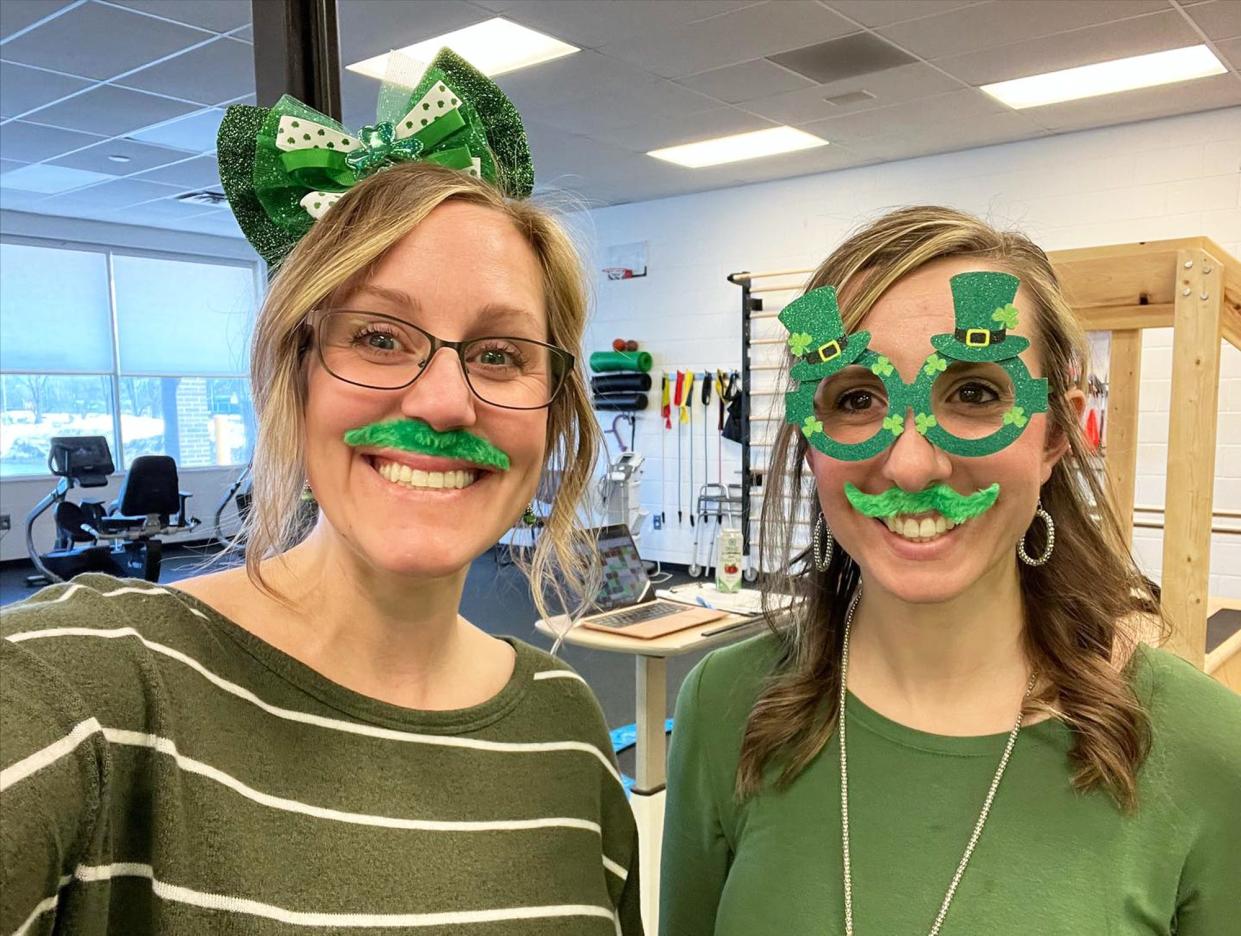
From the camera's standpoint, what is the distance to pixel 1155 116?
5148mm

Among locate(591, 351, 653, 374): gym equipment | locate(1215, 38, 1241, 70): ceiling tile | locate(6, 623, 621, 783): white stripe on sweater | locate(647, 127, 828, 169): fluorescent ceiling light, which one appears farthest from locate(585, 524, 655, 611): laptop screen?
locate(591, 351, 653, 374): gym equipment

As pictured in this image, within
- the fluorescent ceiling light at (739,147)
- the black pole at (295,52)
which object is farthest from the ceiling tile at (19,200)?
the black pole at (295,52)

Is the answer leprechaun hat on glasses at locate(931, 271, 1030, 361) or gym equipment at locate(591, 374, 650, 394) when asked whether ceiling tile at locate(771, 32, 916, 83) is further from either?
leprechaun hat on glasses at locate(931, 271, 1030, 361)

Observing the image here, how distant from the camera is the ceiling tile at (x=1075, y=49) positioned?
3.95m

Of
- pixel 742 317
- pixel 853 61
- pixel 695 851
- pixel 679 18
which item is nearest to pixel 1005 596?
pixel 695 851

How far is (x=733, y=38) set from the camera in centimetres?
404

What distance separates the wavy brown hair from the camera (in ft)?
3.26

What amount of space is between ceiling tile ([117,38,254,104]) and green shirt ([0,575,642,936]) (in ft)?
13.2

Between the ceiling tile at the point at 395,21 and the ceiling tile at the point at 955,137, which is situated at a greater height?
the ceiling tile at the point at 395,21

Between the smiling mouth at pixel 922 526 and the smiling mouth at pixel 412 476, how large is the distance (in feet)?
1.42

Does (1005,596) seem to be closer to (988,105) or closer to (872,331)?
(872,331)

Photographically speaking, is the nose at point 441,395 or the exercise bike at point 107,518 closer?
the nose at point 441,395

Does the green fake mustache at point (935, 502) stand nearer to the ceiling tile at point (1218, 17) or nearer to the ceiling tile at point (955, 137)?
the ceiling tile at point (1218, 17)

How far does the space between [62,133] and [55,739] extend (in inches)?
237
